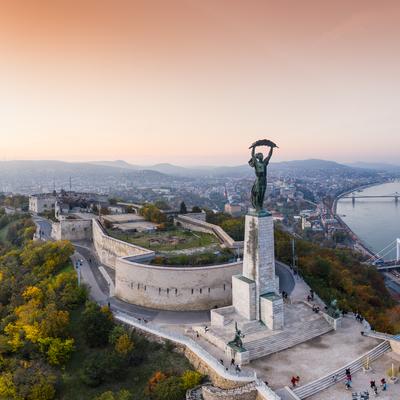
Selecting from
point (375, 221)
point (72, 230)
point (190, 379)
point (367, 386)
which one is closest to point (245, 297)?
point (190, 379)

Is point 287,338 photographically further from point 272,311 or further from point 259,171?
point 259,171

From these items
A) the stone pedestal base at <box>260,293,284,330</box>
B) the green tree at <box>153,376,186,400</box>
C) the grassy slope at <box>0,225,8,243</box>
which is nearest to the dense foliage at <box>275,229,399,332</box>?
the stone pedestal base at <box>260,293,284,330</box>

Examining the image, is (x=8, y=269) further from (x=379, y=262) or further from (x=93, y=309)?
(x=379, y=262)

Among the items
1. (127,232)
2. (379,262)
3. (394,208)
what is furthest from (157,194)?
(127,232)

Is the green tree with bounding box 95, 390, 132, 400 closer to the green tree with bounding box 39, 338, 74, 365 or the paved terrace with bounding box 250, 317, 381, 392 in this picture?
the green tree with bounding box 39, 338, 74, 365

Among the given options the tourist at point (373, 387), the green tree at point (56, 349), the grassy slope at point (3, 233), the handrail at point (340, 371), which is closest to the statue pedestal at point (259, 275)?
the handrail at point (340, 371)

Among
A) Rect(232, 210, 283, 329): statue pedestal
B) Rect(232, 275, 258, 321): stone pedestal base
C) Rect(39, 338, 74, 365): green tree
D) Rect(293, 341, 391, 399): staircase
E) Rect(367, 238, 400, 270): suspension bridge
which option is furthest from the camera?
Rect(367, 238, 400, 270): suspension bridge

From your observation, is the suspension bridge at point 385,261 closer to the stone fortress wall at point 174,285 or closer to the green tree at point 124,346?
the stone fortress wall at point 174,285
